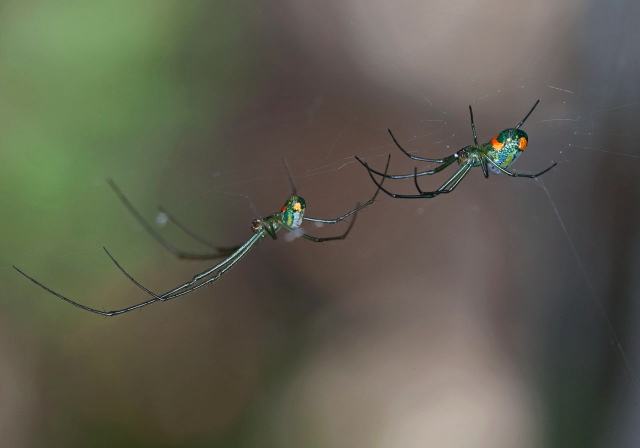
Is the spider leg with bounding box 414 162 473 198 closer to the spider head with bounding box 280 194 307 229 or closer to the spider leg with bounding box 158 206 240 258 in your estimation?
the spider head with bounding box 280 194 307 229

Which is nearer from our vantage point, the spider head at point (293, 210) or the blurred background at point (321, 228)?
the spider head at point (293, 210)

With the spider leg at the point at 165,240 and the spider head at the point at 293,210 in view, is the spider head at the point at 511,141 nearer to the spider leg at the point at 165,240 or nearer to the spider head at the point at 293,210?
the spider head at the point at 293,210

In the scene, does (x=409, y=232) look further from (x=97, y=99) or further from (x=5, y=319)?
(x=5, y=319)

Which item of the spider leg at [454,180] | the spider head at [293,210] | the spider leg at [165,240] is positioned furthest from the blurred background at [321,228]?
the spider head at [293,210]

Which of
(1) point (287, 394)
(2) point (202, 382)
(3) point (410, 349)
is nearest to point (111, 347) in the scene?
(2) point (202, 382)

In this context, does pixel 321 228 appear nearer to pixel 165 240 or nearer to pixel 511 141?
pixel 165 240

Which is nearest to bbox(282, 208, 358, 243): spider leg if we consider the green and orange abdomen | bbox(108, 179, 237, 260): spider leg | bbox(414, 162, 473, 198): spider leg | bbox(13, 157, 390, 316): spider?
bbox(13, 157, 390, 316): spider
